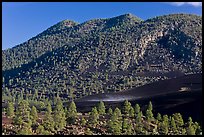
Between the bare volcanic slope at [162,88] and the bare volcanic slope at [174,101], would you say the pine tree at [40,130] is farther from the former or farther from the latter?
the bare volcanic slope at [162,88]

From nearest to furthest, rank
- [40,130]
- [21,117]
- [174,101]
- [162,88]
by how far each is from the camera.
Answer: [40,130]
[21,117]
[174,101]
[162,88]

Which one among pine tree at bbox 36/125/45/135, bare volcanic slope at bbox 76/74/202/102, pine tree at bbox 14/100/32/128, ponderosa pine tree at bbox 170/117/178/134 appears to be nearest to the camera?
pine tree at bbox 36/125/45/135

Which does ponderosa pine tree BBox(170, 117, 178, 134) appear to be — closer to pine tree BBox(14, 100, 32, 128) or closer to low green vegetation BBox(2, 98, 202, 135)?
low green vegetation BBox(2, 98, 202, 135)

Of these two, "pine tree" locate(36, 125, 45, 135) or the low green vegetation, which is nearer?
"pine tree" locate(36, 125, 45, 135)

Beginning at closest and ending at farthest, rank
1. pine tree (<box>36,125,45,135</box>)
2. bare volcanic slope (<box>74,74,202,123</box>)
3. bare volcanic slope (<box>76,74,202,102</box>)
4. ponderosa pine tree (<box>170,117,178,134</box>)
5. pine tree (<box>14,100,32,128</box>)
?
pine tree (<box>36,125,45,135</box>)
pine tree (<box>14,100,32,128</box>)
ponderosa pine tree (<box>170,117,178,134</box>)
bare volcanic slope (<box>74,74,202,123</box>)
bare volcanic slope (<box>76,74,202,102</box>)

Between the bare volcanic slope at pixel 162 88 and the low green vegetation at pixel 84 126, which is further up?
the bare volcanic slope at pixel 162 88

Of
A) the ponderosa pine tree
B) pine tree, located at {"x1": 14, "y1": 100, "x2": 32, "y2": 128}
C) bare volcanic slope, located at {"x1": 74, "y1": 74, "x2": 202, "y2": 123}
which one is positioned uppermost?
bare volcanic slope, located at {"x1": 74, "y1": 74, "x2": 202, "y2": 123}

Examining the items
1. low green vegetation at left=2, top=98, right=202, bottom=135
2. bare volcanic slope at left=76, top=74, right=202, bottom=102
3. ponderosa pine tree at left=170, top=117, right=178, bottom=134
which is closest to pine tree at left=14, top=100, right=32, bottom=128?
low green vegetation at left=2, top=98, right=202, bottom=135

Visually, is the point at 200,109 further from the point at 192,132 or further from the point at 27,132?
the point at 27,132

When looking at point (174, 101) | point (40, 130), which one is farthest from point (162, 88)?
point (40, 130)

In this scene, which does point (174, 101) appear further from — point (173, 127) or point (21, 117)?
point (21, 117)

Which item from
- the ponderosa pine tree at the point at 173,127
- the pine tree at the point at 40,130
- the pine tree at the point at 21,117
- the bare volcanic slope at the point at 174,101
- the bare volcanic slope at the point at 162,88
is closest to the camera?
the pine tree at the point at 40,130

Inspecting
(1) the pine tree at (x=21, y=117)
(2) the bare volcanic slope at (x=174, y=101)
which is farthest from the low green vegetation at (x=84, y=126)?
(2) the bare volcanic slope at (x=174, y=101)

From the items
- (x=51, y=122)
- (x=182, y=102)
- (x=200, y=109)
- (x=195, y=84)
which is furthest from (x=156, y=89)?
(x=51, y=122)
